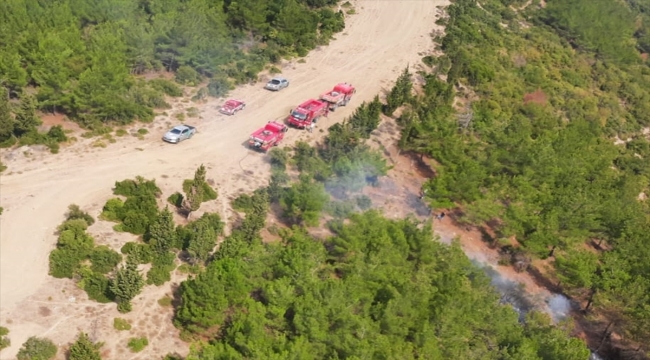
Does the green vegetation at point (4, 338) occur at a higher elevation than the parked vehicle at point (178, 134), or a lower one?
higher

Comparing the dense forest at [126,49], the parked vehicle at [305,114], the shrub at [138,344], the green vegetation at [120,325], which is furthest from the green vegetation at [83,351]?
the parked vehicle at [305,114]

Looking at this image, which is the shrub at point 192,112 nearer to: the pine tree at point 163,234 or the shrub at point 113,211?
the shrub at point 113,211

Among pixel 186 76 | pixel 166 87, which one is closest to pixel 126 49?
pixel 166 87

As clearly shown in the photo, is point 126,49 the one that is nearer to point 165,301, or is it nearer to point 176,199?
point 176,199

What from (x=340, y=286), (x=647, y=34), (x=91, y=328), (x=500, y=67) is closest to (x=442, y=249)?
(x=340, y=286)

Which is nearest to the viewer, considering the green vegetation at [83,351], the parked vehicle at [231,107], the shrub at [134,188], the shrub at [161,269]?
the green vegetation at [83,351]

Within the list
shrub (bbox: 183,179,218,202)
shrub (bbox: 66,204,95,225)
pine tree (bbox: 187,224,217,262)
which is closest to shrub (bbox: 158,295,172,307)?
pine tree (bbox: 187,224,217,262)
